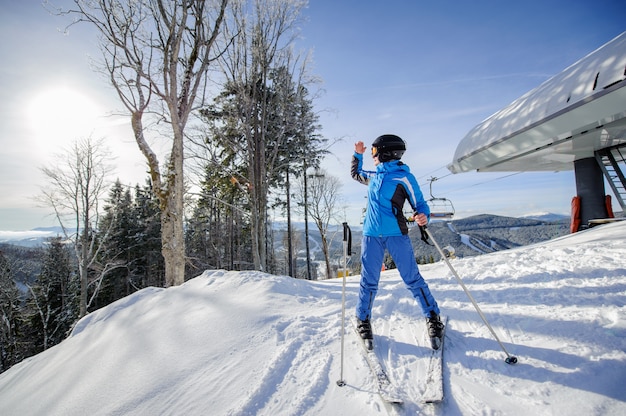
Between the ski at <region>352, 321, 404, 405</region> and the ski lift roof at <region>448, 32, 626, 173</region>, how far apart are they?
595 centimetres

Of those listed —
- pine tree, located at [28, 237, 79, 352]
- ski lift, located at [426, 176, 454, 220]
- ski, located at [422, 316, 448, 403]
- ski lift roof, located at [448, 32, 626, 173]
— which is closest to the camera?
ski, located at [422, 316, 448, 403]

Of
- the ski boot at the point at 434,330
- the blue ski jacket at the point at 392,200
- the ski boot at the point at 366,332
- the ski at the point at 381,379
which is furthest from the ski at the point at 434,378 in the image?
the blue ski jacket at the point at 392,200

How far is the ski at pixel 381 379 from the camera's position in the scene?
5.93ft

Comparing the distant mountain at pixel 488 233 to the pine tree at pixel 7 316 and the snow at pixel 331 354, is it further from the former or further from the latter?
the pine tree at pixel 7 316

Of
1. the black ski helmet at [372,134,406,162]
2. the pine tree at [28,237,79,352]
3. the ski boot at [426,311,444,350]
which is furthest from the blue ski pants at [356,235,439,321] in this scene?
Result: the pine tree at [28,237,79,352]

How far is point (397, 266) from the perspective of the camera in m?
2.73

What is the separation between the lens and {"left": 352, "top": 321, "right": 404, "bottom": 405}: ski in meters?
1.81

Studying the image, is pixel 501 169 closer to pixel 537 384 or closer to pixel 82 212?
pixel 537 384

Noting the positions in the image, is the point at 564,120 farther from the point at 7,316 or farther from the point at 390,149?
the point at 7,316

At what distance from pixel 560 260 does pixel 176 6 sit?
399 inches

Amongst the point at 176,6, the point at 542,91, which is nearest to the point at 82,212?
the point at 176,6

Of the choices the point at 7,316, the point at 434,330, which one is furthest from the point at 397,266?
the point at 7,316

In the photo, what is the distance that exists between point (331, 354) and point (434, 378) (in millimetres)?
928

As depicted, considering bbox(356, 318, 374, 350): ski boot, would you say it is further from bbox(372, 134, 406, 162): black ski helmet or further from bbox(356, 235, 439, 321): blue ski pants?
bbox(372, 134, 406, 162): black ski helmet
